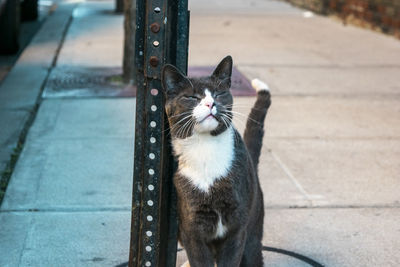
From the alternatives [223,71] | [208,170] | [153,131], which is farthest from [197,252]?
[223,71]

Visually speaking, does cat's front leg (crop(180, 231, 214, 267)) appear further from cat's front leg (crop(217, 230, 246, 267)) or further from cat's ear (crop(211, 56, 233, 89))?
cat's ear (crop(211, 56, 233, 89))

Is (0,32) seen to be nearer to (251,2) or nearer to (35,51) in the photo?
(35,51)

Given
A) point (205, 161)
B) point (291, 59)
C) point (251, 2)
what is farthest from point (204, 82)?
point (251, 2)

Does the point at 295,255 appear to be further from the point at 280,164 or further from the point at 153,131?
the point at 280,164

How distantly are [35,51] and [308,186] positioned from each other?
18.1 ft

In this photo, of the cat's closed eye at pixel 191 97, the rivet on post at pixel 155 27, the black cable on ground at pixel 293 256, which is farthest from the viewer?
the black cable on ground at pixel 293 256

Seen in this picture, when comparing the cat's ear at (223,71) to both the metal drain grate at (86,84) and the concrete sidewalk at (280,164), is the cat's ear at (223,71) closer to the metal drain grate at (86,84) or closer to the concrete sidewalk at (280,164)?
the concrete sidewalk at (280,164)

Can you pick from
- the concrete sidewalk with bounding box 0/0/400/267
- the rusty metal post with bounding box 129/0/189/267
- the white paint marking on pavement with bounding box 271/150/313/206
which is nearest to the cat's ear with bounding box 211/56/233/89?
the rusty metal post with bounding box 129/0/189/267

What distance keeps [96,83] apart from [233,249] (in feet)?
16.2

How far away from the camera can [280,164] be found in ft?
18.1

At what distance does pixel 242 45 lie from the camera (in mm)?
10133

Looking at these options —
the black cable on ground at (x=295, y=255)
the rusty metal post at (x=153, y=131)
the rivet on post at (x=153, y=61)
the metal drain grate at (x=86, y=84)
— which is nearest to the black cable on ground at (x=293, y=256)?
the black cable on ground at (x=295, y=255)

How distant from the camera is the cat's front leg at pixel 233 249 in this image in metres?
3.17

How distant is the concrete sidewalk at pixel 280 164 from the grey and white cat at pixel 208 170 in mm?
819
